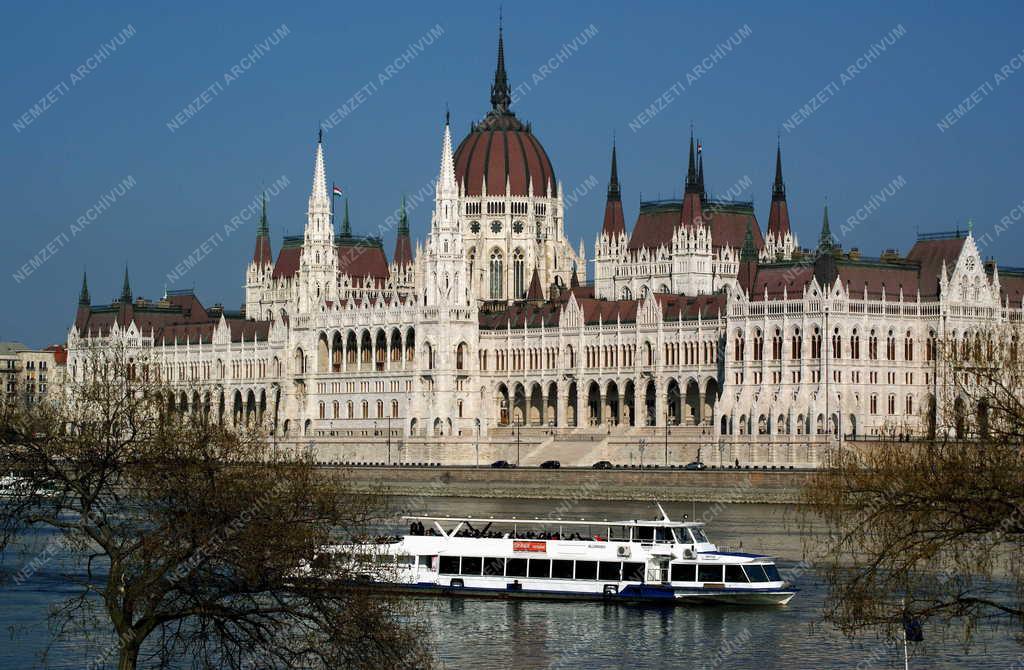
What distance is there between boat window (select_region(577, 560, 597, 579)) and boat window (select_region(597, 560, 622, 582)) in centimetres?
18

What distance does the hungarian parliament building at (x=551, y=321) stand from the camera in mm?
132250

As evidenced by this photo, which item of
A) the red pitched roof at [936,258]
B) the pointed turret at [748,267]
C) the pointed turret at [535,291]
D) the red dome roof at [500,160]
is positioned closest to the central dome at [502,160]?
the red dome roof at [500,160]

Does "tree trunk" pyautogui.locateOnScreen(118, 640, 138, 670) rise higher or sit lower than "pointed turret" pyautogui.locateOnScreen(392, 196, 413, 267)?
lower

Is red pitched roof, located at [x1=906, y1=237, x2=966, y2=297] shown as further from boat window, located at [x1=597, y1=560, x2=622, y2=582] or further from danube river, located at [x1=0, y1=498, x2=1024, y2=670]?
boat window, located at [x1=597, y1=560, x2=622, y2=582]

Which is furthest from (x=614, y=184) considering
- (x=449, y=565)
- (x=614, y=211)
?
(x=449, y=565)

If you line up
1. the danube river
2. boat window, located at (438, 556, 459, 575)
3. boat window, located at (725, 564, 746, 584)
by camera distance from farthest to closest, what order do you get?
1. boat window, located at (438, 556, 459, 575)
2. boat window, located at (725, 564, 746, 584)
3. the danube river

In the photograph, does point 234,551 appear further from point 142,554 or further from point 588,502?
point 588,502

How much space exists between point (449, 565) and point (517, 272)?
104 m

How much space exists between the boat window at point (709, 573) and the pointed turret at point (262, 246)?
12460cm

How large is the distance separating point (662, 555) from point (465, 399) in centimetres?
8250

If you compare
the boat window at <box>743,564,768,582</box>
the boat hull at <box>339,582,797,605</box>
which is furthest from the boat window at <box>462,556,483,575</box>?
the boat window at <box>743,564,768,582</box>

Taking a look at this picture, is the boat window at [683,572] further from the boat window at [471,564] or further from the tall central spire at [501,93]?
the tall central spire at [501,93]

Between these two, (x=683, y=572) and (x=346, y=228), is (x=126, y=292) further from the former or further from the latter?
(x=683, y=572)

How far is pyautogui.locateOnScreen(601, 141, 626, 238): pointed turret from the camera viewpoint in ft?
547
